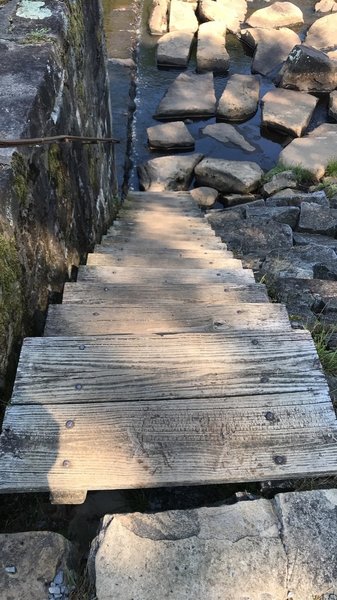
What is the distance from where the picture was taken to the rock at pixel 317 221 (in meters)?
6.48

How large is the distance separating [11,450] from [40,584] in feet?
1.30

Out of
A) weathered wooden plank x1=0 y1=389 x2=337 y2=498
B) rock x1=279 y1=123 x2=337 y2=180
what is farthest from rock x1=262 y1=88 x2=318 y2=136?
weathered wooden plank x1=0 y1=389 x2=337 y2=498

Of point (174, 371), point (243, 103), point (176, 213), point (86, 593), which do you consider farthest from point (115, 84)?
point (86, 593)

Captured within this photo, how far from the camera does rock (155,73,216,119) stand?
11414mm

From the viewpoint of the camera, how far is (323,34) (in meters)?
13.7

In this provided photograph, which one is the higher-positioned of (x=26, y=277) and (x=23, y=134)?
(x=23, y=134)

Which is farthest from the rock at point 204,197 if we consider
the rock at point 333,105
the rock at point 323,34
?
the rock at point 323,34

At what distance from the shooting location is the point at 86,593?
47.6 inches

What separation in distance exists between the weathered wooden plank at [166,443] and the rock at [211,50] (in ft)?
42.2

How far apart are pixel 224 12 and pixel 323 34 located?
2.96 m

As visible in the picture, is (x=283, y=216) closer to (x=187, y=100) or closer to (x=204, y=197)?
(x=204, y=197)

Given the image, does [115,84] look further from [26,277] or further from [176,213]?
[26,277]

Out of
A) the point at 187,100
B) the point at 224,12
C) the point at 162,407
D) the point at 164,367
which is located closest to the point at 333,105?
the point at 187,100

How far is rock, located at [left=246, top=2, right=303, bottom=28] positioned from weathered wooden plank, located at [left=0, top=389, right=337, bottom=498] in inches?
602
